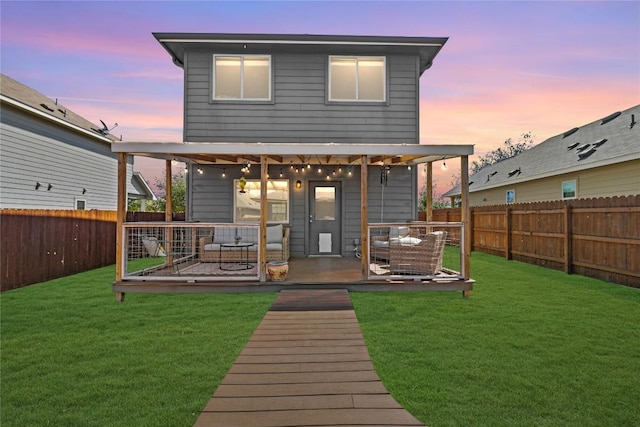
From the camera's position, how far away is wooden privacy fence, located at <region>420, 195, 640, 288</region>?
6.99 metres

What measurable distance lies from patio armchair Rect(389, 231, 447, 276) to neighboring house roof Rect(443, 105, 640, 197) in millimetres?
7261

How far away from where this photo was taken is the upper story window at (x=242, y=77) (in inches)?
372

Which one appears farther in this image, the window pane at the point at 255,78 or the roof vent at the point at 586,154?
the roof vent at the point at 586,154

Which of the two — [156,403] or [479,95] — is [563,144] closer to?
[479,95]

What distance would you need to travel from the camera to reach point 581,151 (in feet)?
40.3

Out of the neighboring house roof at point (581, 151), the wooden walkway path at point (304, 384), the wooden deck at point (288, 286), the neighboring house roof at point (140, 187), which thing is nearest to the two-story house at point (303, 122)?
the wooden deck at point (288, 286)

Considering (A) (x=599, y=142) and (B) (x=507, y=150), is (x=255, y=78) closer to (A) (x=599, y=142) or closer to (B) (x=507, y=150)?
(A) (x=599, y=142)

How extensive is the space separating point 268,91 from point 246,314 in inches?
265

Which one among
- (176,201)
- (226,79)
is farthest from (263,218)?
(176,201)

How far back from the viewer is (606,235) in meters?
7.52

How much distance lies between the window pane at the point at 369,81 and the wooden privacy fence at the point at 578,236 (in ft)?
18.9

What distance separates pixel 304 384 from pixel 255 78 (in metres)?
8.70

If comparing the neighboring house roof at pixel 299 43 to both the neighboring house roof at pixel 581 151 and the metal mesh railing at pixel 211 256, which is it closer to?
the metal mesh railing at pixel 211 256

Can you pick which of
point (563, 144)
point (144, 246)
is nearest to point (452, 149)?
point (144, 246)
